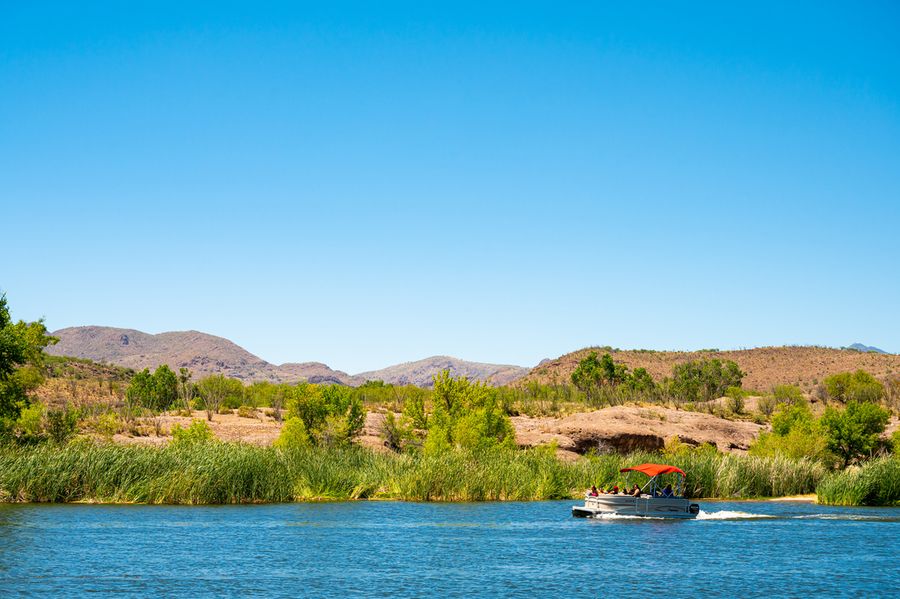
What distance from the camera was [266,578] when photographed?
3147 centimetres

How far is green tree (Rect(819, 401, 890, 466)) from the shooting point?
256 feet

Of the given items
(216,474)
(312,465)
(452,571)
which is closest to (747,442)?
(312,465)

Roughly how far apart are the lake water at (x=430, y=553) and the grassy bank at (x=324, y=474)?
75.7 inches

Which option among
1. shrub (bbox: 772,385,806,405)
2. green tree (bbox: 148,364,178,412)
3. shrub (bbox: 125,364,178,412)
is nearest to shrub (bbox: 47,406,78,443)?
green tree (bbox: 148,364,178,412)

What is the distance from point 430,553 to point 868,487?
34766mm

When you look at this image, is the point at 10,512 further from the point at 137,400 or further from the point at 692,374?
the point at 692,374

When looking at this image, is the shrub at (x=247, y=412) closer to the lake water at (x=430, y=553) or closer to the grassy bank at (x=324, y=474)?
the grassy bank at (x=324, y=474)

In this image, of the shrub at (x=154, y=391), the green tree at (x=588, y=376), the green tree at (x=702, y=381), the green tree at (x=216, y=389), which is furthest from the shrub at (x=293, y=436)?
the green tree at (x=588, y=376)

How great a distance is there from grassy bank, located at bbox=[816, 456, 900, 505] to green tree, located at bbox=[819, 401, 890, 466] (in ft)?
55.1

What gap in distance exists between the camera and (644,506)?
53562 millimetres

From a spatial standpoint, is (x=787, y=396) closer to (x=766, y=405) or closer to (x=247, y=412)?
(x=766, y=405)

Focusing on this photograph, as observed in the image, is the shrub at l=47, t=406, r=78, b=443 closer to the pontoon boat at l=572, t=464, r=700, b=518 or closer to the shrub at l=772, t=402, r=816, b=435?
the pontoon boat at l=572, t=464, r=700, b=518

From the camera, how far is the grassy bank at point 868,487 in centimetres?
5991

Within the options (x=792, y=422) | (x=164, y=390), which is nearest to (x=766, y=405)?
(x=792, y=422)
